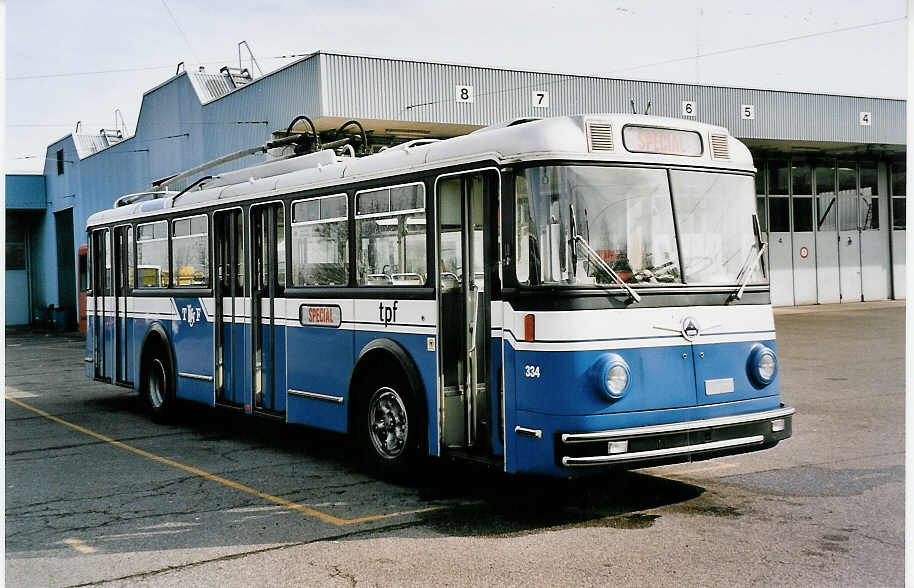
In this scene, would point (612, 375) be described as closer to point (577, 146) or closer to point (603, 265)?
point (603, 265)

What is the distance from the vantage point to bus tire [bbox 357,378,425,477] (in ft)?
27.6

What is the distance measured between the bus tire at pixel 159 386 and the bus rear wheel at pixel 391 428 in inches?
180

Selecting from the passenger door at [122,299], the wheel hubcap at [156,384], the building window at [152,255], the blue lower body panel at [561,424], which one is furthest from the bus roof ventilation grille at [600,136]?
the passenger door at [122,299]

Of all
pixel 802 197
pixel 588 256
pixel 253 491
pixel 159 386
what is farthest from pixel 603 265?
pixel 802 197

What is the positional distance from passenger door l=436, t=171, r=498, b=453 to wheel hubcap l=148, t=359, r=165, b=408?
6141mm

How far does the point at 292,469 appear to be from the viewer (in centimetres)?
961

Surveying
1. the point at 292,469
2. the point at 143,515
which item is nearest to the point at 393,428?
the point at 292,469

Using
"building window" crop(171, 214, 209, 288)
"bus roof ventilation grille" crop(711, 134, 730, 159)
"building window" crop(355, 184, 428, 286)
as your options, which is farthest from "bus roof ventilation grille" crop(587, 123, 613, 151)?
"building window" crop(171, 214, 209, 288)

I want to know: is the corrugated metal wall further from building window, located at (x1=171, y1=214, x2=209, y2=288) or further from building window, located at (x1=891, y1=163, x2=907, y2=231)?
building window, located at (x1=171, y1=214, x2=209, y2=288)

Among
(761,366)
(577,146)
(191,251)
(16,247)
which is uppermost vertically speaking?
(16,247)

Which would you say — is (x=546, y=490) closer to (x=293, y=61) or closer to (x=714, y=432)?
(x=714, y=432)

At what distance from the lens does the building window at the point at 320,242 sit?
31.0 ft

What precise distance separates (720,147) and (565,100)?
2080 centimetres

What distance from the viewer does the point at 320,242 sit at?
9.82 metres
